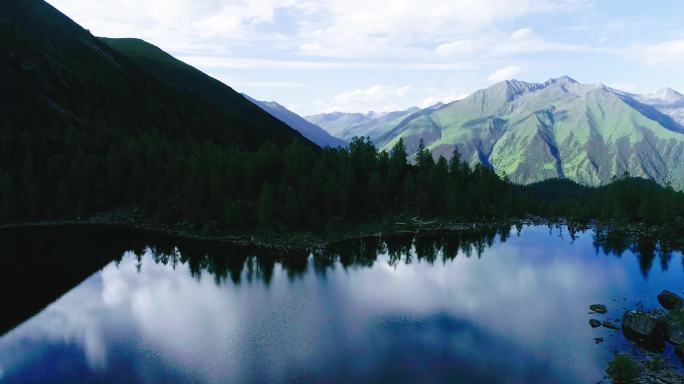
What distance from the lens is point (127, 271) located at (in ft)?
325

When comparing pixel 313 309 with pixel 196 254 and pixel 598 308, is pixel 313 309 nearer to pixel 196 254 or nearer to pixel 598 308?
pixel 598 308

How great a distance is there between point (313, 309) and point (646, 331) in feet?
155

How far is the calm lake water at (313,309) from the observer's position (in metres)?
55.0

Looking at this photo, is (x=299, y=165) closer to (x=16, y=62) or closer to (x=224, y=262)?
(x=224, y=262)

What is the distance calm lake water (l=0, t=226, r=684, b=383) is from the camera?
55.0 metres

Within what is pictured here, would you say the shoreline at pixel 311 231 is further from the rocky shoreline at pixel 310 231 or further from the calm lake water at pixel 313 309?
the calm lake water at pixel 313 309

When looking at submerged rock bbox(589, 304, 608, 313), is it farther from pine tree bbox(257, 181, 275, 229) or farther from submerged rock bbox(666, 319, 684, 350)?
pine tree bbox(257, 181, 275, 229)

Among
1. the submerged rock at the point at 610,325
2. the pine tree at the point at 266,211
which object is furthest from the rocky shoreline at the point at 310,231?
the submerged rock at the point at 610,325

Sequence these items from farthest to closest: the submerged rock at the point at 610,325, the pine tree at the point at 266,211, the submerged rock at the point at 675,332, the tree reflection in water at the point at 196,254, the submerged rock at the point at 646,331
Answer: the pine tree at the point at 266,211 → the tree reflection in water at the point at 196,254 → the submerged rock at the point at 610,325 → the submerged rock at the point at 646,331 → the submerged rock at the point at 675,332

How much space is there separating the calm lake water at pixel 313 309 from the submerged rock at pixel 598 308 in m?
1.58

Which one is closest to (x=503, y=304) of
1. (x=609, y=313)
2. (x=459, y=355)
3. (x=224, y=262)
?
(x=609, y=313)

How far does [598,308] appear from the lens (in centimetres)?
7619

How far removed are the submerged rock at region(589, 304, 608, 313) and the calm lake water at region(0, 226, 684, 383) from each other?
158cm

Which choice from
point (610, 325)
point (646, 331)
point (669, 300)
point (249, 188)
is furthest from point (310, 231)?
point (646, 331)
